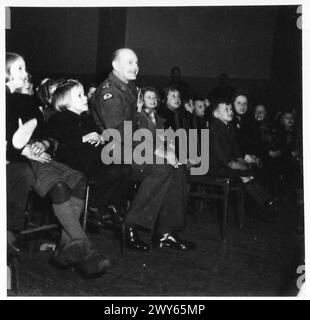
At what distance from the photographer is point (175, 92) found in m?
3.48

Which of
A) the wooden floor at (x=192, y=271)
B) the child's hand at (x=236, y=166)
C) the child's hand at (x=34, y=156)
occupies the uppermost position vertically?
the child's hand at (x=34, y=156)

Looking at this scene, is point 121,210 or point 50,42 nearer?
point 121,210

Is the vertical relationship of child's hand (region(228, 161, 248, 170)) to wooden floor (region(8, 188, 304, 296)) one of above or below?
above

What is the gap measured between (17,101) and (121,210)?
3.30ft

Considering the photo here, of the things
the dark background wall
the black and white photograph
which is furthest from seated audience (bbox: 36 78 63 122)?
the dark background wall

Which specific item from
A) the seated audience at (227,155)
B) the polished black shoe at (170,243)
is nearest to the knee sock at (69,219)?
the polished black shoe at (170,243)

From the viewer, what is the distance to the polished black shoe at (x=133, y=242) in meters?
2.74

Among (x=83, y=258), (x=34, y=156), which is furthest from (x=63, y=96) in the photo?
(x=83, y=258)

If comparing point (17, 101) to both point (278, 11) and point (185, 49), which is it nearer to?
point (185, 49)

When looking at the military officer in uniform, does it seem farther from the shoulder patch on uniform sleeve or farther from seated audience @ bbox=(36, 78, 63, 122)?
seated audience @ bbox=(36, 78, 63, 122)

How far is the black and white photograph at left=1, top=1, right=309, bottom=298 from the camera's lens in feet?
7.23

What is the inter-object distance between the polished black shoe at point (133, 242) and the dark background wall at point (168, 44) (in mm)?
3474

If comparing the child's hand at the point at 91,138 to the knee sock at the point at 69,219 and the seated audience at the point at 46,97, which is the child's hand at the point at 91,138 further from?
the seated audience at the point at 46,97
